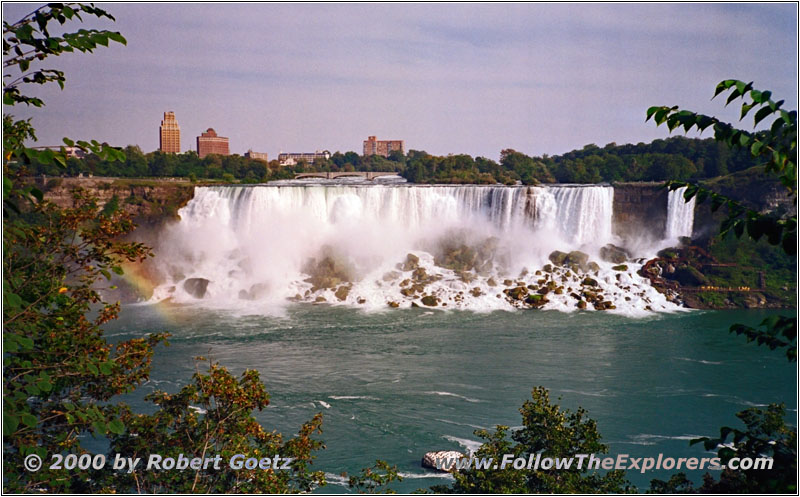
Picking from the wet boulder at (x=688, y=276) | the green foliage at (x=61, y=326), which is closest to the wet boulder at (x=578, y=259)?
the wet boulder at (x=688, y=276)

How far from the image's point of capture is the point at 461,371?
10477 mm

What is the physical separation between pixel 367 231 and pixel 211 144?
44.3 ft

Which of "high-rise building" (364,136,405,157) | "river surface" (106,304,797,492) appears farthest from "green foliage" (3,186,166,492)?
"high-rise building" (364,136,405,157)

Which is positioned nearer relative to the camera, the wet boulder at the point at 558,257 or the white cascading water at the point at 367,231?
the wet boulder at the point at 558,257

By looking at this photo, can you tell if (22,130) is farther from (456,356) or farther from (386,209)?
(386,209)

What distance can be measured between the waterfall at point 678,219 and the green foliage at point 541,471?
15.6m

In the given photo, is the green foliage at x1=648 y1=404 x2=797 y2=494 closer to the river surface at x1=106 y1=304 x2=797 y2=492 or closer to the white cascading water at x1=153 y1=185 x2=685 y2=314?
the river surface at x1=106 y1=304 x2=797 y2=492

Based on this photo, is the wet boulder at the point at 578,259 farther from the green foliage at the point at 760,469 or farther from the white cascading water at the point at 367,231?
the green foliage at the point at 760,469

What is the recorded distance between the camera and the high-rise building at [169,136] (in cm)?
2816

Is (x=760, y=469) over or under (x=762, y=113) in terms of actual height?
under

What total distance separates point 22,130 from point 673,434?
6.66 metres

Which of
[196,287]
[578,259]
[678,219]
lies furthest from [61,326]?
[678,219]

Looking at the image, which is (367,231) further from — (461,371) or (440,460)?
(440,460)

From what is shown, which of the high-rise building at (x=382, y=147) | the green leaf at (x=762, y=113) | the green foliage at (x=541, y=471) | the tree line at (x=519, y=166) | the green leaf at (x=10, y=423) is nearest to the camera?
the green leaf at (x=762, y=113)
